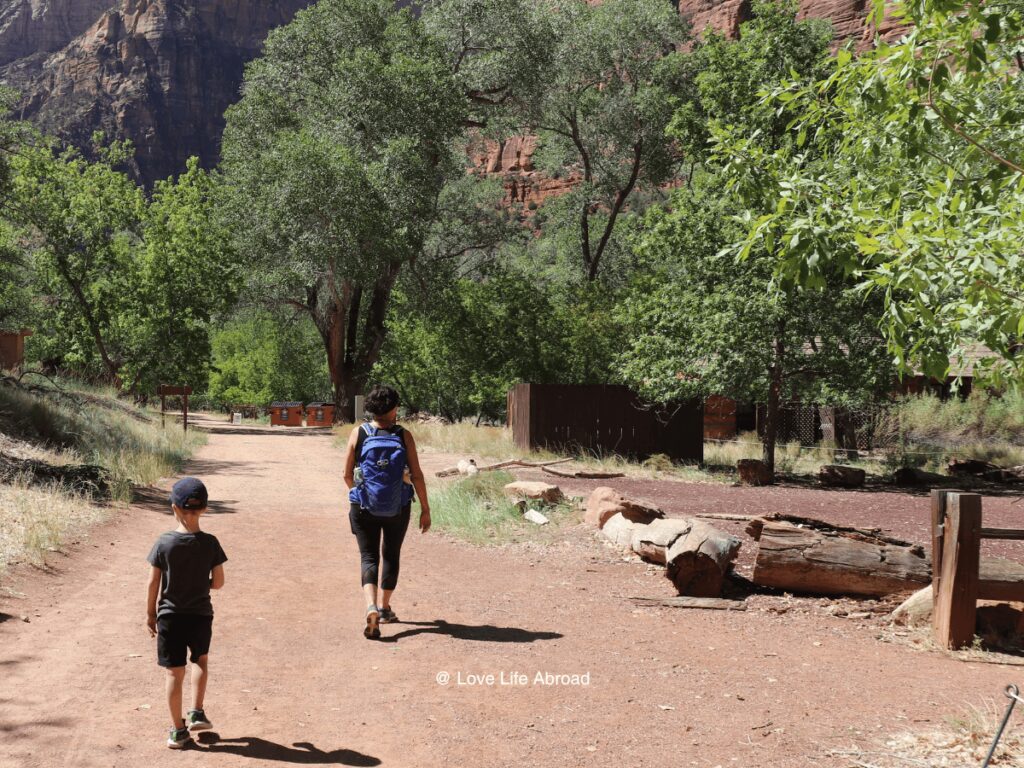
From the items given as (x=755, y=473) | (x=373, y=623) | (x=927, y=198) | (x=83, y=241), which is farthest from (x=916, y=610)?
(x=83, y=241)

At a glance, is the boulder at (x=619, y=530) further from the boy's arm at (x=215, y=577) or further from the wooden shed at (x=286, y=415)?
the wooden shed at (x=286, y=415)

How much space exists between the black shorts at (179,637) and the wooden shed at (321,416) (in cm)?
3563

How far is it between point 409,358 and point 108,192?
45.1ft

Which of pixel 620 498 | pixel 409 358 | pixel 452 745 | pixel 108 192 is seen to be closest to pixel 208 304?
pixel 108 192

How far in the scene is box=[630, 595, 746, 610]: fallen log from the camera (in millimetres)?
8500

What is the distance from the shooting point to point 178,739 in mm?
4738

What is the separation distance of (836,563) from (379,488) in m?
4.30

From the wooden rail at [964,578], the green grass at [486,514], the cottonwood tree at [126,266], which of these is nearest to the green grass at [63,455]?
the green grass at [486,514]

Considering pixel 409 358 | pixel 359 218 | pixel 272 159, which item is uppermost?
pixel 272 159

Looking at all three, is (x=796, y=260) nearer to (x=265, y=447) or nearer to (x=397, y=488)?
(x=397, y=488)

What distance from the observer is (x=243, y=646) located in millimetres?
6816

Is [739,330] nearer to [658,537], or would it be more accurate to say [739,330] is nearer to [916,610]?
[658,537]

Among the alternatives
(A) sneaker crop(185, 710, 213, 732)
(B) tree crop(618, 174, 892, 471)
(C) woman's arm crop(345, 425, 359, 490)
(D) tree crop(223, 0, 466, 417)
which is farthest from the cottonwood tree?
(A) sneaker crop(185, 710, 213, 732)

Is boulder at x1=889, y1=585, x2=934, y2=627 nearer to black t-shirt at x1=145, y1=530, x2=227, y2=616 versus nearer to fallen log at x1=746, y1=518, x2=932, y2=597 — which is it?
fallen log at x1=746, y1=518, x2=932, y2=597
